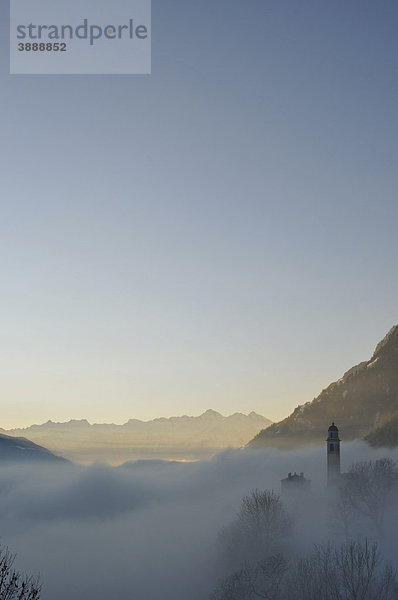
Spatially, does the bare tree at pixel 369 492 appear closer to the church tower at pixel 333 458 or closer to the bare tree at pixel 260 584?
the church tower at pixel 333 458

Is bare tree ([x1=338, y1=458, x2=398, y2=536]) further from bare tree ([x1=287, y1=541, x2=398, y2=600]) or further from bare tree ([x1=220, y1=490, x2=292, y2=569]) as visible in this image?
bare tree ([x1=287, y1=541, x2=398, y2=600])

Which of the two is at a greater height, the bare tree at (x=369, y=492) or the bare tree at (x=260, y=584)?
the bare tree at (x=369, y=492)

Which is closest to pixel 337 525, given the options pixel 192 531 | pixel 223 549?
pixel 223 549

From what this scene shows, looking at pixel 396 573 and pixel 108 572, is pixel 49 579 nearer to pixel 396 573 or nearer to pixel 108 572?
pixel 108 572

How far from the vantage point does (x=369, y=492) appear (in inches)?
4781

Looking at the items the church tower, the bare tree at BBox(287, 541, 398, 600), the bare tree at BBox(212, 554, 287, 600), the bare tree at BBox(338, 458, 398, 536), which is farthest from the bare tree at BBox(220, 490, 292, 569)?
the bare tree at BBox(287, 541, 398, 600)

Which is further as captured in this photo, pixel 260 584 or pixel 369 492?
pixel 369 492

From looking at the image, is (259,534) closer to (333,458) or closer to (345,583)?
(333,458)

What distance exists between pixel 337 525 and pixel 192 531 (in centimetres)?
6533

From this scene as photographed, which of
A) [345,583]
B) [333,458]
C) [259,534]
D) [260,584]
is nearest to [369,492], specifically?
[333,458]

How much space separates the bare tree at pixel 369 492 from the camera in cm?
11781

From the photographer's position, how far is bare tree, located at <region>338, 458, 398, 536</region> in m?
118

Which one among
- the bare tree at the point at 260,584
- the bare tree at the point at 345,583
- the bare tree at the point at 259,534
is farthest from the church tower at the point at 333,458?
the bare tree at the point at 345,583

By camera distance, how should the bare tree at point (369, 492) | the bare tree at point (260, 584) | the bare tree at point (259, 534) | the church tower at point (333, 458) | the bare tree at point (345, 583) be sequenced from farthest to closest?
1. the church tower at point (333, 458)
2. the bare tree at point (259, 534)
3. the bare tree at point (369, 492)
4. the bare tree at point (260, 584)
5. the bare tree at point (345, 583)
